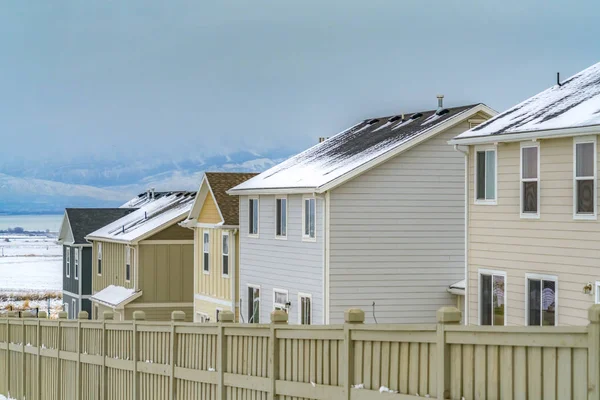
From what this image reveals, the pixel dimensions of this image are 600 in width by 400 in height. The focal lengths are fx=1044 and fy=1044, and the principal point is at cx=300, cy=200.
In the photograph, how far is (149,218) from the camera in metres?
49.0

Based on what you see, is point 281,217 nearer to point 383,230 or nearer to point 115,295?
point 383,230

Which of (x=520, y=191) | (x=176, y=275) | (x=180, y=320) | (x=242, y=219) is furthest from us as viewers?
(x=176, y=275)

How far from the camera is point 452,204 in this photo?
30.7 metres

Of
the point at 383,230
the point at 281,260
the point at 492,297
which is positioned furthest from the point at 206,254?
the point at 492,297

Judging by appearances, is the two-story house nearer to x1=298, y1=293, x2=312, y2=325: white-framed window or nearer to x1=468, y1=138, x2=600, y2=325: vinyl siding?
x1=298, y1=293, x2=312, y2=325: white-framed window

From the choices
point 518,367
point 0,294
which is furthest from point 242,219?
point 0,294

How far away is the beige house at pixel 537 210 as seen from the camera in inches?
818

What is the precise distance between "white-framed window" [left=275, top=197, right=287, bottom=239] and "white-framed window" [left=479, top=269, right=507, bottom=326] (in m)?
9.34

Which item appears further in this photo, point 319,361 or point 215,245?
point 215,245

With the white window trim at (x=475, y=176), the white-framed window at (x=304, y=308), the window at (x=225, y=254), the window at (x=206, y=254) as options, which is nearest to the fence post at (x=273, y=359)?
the white window trim at (x=475, y=176)

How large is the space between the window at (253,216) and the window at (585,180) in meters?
15.1

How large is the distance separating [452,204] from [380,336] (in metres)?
20.6

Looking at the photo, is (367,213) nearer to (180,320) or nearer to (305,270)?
(305,270)

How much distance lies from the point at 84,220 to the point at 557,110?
3748 centimetres
